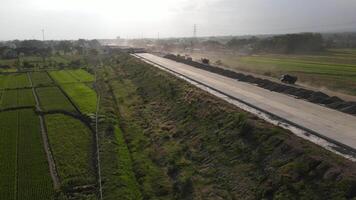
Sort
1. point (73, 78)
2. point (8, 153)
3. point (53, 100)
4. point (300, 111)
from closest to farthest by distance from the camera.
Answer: point (8, 153) → point (300, 111) → point (53, 100) → point (73, 78)

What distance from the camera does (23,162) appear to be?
20.0 meters

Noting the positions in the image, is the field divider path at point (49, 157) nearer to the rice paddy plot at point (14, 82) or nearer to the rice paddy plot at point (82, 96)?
the rice paddy plot at point (82, 96)

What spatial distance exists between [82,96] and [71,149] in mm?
17177

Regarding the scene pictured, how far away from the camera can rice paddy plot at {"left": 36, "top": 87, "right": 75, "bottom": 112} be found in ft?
109

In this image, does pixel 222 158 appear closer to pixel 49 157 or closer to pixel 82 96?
pixel 49 157

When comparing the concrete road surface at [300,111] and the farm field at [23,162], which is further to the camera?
the concrete road surface at [300,111]

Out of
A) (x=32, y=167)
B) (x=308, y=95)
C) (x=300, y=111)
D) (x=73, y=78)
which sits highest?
(x=308, y=95)

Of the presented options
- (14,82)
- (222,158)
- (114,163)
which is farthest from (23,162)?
(14,82)

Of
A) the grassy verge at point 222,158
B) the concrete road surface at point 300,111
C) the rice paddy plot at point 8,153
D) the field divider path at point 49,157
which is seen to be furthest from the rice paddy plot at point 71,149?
the concrete road surface at point 300,111

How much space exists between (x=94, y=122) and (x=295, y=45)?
71.7 m

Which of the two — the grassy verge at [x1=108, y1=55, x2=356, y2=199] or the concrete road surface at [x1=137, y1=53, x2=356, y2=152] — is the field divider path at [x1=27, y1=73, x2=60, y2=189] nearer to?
the grassy verge at [x1=108, y1=55, x2=356, y2=199]

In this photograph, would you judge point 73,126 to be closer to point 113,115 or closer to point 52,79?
point 113,115

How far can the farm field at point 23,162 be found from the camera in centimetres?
→ 1667

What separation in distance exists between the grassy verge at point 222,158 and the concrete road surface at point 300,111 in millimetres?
1944
